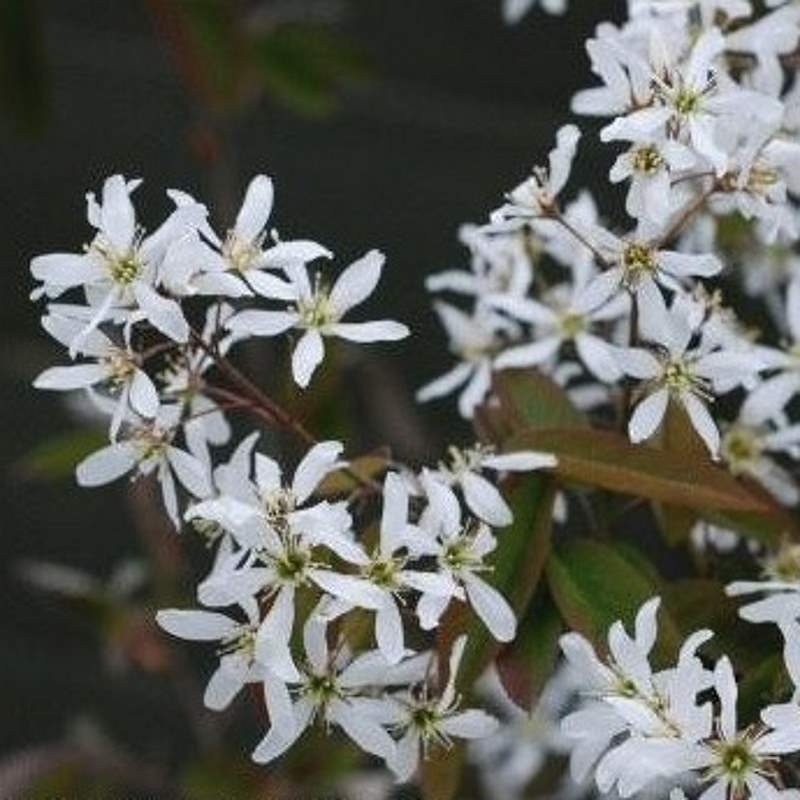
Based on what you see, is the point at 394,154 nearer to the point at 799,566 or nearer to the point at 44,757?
the point at 44,757

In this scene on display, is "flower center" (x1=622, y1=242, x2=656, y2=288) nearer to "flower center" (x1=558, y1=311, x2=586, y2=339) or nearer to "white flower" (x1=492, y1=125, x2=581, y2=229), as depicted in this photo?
"white flower" (x1=492, y1=125, x2=581, y2=229)

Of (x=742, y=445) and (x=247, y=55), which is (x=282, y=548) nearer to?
(x=742, y=445)

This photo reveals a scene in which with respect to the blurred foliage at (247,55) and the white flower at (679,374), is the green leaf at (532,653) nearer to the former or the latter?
the white flower at (679,374)

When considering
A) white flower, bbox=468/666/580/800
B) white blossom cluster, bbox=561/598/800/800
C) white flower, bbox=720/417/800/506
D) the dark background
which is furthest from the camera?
the dark background

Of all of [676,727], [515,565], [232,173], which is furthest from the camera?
[232,173]

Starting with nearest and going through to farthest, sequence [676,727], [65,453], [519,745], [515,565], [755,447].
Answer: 1. [676,727]
2. [515,565]
3. [755,447]
4. [65,453]
5. [519,745]

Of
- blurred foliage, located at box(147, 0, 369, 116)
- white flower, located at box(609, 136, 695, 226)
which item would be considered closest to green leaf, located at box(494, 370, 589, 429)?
white flower, located at box(609, 136, 695, 226)

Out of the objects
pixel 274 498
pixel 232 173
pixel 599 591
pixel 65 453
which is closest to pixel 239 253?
pixel 274 498

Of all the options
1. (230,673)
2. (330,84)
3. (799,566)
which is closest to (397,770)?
(230,673)
